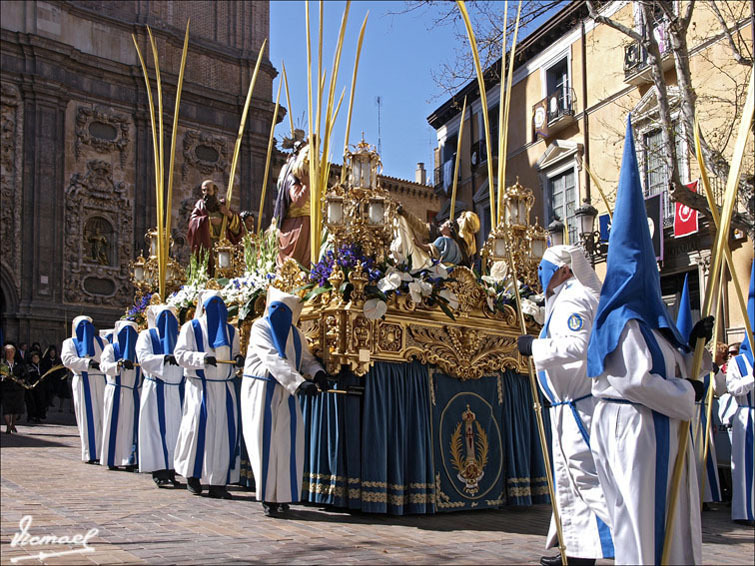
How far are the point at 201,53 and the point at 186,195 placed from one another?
5180 millimetres

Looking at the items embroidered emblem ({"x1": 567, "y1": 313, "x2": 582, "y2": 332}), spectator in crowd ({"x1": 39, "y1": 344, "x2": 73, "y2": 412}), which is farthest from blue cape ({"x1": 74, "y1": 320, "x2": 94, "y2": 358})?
embroidered emblem ({"x1": 567, "y1": 313, "x2": 582, "y2": 332})

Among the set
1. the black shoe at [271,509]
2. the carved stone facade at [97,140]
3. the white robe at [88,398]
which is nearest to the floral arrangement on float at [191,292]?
the white robe at [88,398]

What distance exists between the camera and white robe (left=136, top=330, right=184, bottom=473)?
9.36 m

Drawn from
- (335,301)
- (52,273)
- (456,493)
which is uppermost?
(52,273)

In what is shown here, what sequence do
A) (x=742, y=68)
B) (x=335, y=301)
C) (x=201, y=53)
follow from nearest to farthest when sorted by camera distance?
1. (x=335, y=301)
2. (x=742, y=68)
3. (x=201, y=53)

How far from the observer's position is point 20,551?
195 inches

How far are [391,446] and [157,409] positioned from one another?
347cm

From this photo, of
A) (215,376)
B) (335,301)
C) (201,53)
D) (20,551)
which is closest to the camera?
(20,551)

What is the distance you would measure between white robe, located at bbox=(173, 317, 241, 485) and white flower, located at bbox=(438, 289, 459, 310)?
2.32 meters

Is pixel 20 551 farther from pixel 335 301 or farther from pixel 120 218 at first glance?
pixel 120 218

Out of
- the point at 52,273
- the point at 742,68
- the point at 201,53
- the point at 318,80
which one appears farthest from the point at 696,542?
the point at 201,53

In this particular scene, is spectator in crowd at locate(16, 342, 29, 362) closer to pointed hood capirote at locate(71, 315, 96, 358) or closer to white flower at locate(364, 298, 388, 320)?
pointed hood capirote at locate(71, 315, 96, 358)

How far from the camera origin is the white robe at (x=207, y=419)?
329 inches

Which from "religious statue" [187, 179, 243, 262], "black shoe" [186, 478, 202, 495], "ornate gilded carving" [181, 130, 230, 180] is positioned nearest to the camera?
"black shoe" [186, 478, 202, 495]
